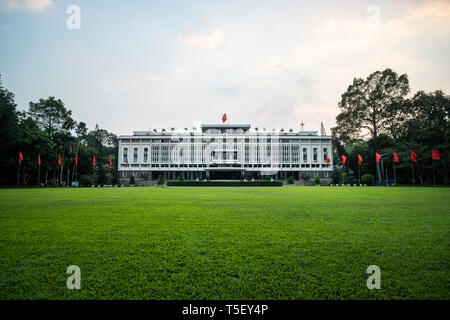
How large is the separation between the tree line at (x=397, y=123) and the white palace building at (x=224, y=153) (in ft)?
47.2

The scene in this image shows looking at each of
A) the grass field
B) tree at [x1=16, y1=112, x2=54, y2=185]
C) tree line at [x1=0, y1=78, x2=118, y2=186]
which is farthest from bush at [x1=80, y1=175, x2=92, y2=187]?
the grass field

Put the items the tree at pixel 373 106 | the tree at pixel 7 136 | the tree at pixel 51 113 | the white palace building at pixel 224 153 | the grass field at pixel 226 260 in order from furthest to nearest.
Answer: the white palace building at pixel 224 153 < the tree at pixel 51 113 < the tree at pixel 373 106 < the tree at pixel 7 136 < the grass field at pixel 226 260

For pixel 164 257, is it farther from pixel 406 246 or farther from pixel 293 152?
pixel 293 152

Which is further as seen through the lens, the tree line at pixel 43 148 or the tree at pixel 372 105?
the tree at pixel 372 105

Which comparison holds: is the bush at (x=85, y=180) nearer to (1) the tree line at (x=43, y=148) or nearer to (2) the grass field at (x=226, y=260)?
(1) the tree line at (x=43, y=148)

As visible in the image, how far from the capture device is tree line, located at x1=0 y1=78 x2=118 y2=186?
114ft

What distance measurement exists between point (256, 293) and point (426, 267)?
2.38 meters

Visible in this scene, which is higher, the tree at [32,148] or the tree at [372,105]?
the tree at [372,105]

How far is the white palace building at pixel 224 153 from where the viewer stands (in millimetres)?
60219

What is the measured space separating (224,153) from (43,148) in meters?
36.6

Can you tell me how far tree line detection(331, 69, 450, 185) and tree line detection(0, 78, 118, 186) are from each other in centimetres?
4888

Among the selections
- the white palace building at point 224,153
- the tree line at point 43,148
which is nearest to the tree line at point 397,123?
the white palace building at point 224,153
